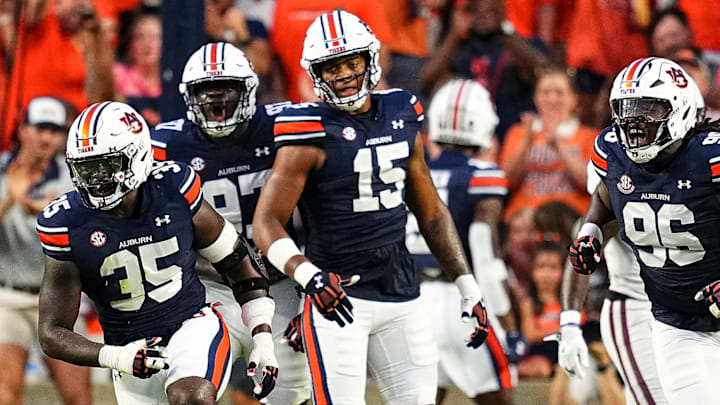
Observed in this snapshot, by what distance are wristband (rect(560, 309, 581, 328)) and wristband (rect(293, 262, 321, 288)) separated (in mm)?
1155

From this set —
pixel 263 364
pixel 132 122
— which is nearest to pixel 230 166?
pixel 132 122

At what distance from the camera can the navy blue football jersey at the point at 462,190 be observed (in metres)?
5.76

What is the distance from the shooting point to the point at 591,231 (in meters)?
4.67

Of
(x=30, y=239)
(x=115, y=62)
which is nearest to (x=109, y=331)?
(x=30, y=239)

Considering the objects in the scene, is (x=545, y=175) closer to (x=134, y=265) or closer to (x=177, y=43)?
(x=177, y=43)

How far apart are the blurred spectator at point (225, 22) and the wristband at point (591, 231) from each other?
3.26 meters

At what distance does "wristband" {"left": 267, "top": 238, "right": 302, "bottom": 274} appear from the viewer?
14.7 feet

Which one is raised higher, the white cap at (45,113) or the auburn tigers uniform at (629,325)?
the white cap at (45,113)

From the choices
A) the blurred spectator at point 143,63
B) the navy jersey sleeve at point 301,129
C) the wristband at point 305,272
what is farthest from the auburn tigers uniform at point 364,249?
the blurred spectator at point 143,63

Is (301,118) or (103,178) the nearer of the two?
(103,178)

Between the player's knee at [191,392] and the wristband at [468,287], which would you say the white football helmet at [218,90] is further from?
the player's knee at [191,392]

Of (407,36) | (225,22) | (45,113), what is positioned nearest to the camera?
(45,113)

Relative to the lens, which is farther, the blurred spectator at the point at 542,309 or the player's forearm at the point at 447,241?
the blurred spectator at the point at 542,309

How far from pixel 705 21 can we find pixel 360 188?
3234 mm
